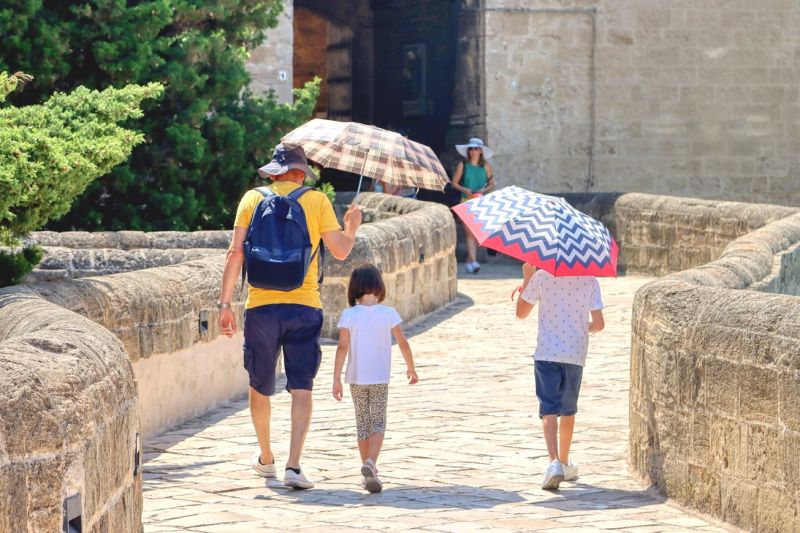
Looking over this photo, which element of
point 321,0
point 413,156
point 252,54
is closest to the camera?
point 413,156

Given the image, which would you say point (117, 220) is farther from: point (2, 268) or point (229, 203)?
point (2, 268)

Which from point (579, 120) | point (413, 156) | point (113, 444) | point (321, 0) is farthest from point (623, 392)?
point (321, 0)

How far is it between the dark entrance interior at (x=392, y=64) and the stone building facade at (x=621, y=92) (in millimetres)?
40

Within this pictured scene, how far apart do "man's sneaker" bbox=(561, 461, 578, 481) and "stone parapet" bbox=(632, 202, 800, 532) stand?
10.4 inches

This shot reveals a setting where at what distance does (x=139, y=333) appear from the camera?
767 cm

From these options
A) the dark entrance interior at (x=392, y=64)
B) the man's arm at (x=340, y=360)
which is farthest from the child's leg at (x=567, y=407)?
the dark entrance interior at (x=392, y=64)

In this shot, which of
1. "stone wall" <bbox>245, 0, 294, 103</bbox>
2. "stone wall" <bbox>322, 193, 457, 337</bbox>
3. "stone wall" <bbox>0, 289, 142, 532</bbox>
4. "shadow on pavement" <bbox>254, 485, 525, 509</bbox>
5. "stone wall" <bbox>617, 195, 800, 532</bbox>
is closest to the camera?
"stone wall" <bbox>0, 289, 142, 532</bbox>

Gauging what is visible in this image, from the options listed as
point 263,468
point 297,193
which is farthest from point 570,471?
point 297,193

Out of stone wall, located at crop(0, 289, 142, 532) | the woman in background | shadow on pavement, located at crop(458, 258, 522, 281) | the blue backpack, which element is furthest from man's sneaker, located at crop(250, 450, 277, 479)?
the woman in background

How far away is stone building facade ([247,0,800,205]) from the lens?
20.6 metres

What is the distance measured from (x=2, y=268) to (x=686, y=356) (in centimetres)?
325

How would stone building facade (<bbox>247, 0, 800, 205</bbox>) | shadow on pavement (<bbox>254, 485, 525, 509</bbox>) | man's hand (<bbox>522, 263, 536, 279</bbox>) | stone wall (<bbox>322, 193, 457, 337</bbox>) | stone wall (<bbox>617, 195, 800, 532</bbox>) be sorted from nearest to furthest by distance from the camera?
1. stone wall (<bbox>617, 195, 800, 532</bbox>)
2. shadow on pavement (<bbox>254, 485, 525, 509</bbox>)
3. man's hand (<bbox>522, 263, 536, 279</bbox>)
4. stone wall (<bbox>322, 193, 457, 337</bbox>)
5. stone building facade (<bbox>247, 0, 800, 205</bbox>)

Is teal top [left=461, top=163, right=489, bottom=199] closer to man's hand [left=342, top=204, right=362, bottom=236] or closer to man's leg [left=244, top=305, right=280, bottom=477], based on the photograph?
man's hand [left=342, top=204, right=362, bottom=236]

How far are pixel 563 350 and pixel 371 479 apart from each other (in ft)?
3.27
